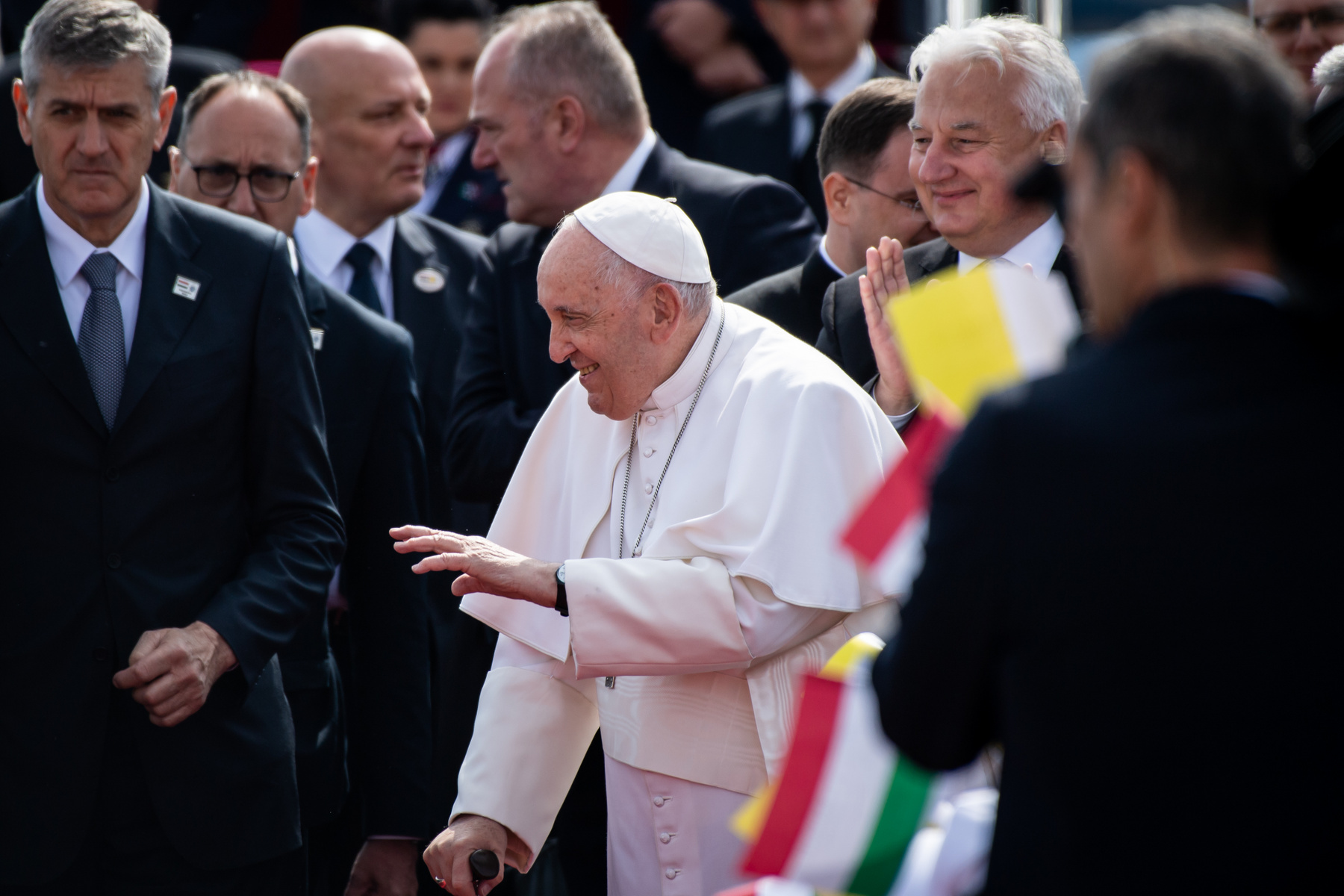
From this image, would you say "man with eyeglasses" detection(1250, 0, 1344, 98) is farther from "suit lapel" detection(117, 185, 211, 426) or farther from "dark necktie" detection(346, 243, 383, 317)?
"suit lapel" detection(117, 185, 211, 426)

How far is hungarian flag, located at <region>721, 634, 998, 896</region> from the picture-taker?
194cm

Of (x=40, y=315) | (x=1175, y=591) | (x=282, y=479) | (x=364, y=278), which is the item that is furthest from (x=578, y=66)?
(x=1175, y=591)

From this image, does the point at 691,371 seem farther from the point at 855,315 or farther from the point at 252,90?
the point at 252,90

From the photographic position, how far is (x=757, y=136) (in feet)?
20.1

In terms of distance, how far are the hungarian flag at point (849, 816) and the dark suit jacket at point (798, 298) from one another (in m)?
2.13

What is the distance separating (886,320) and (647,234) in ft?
1.90

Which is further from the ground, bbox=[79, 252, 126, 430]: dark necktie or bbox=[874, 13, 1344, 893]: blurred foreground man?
bbox=[874, 13, 1344, 893]: blurred foreground man

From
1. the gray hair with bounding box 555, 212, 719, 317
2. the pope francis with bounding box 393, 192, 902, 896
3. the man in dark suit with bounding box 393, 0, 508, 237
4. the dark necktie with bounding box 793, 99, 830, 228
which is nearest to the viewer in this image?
the pope francis with bounding box 393, 192, 902, 896

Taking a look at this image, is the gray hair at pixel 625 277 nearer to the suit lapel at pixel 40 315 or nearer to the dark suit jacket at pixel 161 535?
the dark suit jacket at pixel 161 535

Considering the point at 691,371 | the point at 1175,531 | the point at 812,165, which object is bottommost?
the point at 812,165

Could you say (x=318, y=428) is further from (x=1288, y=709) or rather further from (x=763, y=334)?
(x=1288, y=709)

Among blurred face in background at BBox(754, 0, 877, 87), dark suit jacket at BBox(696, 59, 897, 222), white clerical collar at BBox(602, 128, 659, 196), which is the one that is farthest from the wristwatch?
blurred face in background at BBox(754, 0, 877, 87)

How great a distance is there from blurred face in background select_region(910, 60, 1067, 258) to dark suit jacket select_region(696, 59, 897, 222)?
93.3 inches

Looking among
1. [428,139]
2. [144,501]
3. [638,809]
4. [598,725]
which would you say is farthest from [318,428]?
[428,139]
